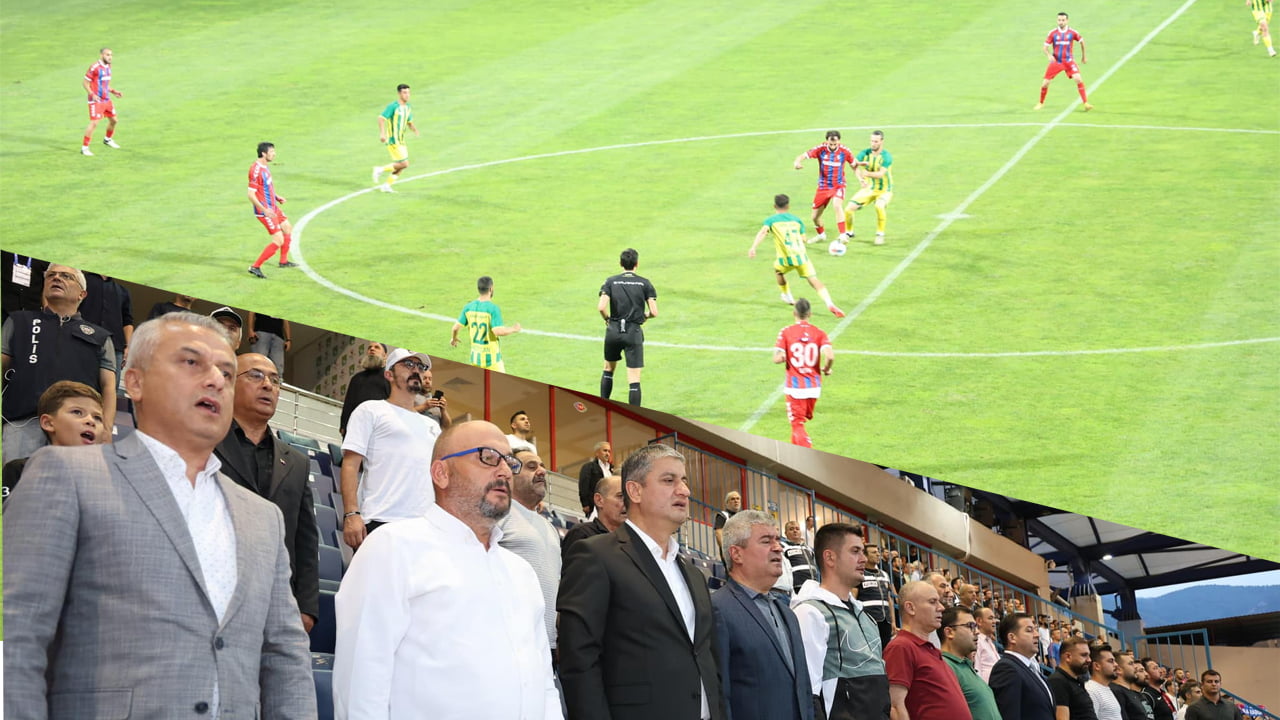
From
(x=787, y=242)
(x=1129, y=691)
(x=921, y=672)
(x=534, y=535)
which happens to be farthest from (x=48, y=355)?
(x=787, y=242)

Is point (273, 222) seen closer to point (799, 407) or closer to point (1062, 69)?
point (799, 407)

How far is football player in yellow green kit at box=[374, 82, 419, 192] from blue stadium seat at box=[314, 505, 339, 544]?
50.8 feet

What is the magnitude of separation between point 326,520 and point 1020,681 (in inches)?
121

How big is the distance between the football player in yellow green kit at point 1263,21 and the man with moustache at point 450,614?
25.0 meters

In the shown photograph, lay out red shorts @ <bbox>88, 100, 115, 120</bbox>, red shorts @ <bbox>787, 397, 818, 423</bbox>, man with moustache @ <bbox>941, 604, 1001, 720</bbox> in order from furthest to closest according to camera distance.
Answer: red shorts @ <bbox>88, 100, 115, 120</bbox> → red shorts @ <bbox>787, 397, 818, 423</bbox> → man with moustache @ <bbox>941, 604, 1001, 720</bbox>

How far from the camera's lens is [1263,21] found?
2520 cm

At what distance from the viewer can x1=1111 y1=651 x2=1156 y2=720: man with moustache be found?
25.7 feet

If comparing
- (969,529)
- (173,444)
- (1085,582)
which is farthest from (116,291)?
(1085,582)

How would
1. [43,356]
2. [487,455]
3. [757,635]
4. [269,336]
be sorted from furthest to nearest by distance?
1. [269,336]
2. [43,356]
3. [757,635]
4. [487,455]

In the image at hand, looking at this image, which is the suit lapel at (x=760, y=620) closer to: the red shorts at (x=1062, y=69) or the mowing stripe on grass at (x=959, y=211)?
the mowing stripe on grass at (x=959, y=211)

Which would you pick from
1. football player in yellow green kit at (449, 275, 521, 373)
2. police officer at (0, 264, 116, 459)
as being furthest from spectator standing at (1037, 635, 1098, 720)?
football player in yellow green kit at (449, 275, 521, 373)

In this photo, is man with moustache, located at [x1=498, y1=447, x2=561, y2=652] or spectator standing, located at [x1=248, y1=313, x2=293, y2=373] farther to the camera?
spectator standing, located at [x1=248, y1=313, x2=293, y2=373]

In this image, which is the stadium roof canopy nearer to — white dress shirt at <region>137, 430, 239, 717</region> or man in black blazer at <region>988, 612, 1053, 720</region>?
man in black blazer at <region>988, 612, 1053, 720</region>

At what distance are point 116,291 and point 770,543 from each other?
378 centimetres
